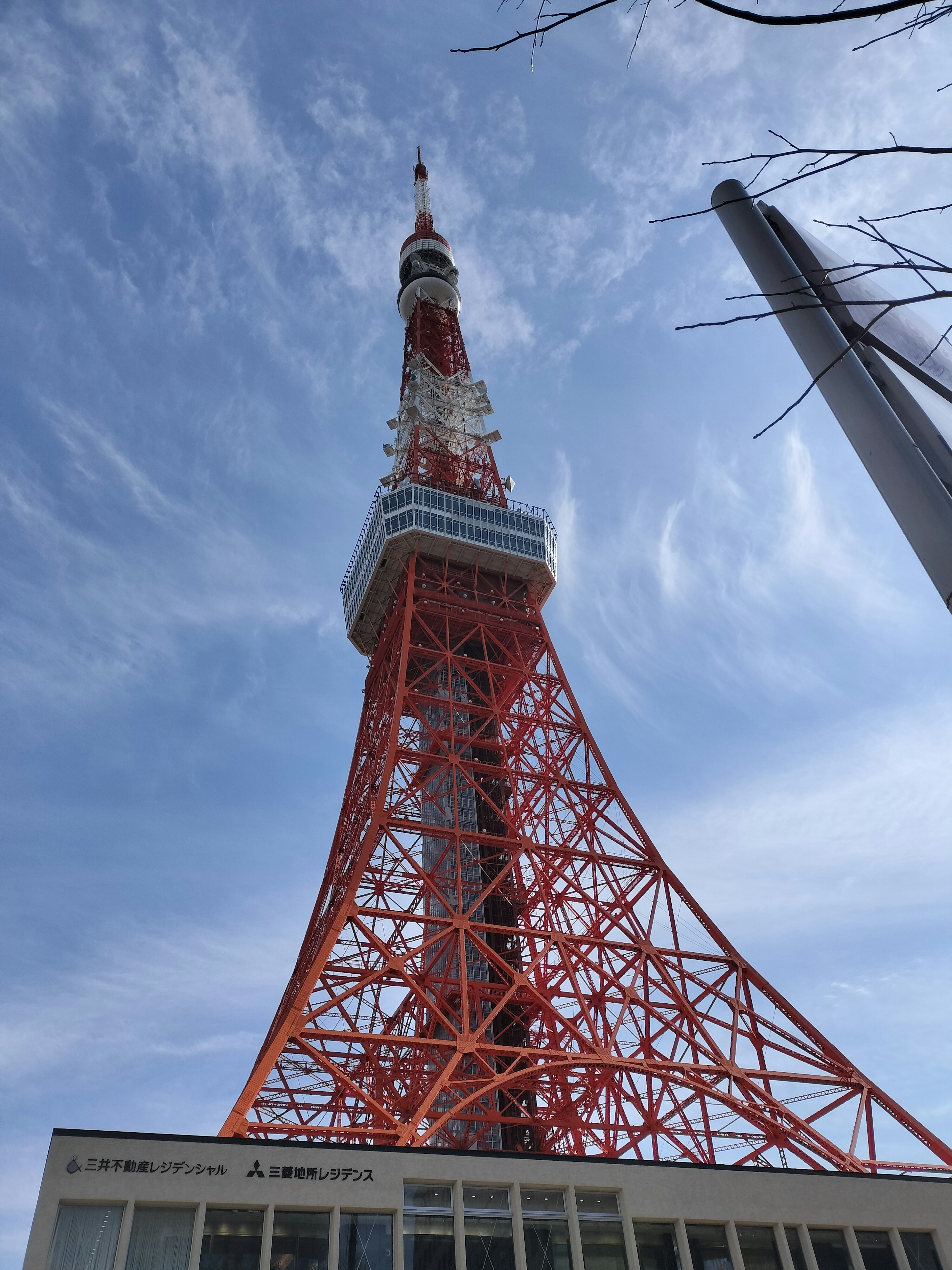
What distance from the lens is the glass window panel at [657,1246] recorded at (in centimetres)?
1404

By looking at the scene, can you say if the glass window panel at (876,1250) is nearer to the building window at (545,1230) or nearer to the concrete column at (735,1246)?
the concrete column at (735,1246)

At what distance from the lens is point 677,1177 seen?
14859 millimetres

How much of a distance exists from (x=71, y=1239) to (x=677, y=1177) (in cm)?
913

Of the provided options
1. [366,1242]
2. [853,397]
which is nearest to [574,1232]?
[366,1242]

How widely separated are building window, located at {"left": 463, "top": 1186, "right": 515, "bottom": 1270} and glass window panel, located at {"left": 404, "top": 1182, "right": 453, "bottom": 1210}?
0.77 feet

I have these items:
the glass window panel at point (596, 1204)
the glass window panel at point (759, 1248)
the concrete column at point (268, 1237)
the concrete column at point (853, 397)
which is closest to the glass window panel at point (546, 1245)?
the glass window panel at point (596, 1204)

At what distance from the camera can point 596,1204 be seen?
1435 centimetres

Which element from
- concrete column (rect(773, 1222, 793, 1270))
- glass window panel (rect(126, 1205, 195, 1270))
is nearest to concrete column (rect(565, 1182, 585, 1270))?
concrete column (rect(773, 1222, 793, 1270))

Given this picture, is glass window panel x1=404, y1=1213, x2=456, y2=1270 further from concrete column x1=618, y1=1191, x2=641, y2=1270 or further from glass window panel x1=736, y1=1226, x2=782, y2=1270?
glass window panel x1=736, y1=1226, x2=782, y2=1270

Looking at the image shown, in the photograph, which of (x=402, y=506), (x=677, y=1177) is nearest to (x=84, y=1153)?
(x=677, y=1177)

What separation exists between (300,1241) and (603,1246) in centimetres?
464

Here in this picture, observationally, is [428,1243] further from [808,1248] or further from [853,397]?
[853,397]

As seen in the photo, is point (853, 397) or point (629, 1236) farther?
point (629, 1236)

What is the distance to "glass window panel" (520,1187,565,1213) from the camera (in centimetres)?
1402
